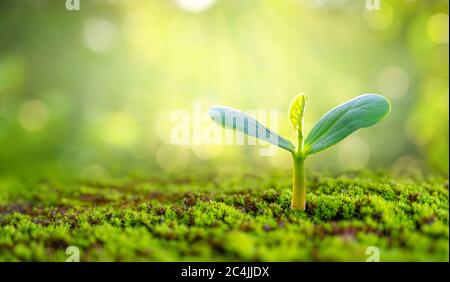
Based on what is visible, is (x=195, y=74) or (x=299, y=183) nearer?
(x=299, y=183)

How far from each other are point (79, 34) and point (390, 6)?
12.2ft

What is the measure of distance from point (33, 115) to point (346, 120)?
169 inches

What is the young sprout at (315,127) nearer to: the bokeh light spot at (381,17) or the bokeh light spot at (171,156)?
the bokeh light spot at (171,156)

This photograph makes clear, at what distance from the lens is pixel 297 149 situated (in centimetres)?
163

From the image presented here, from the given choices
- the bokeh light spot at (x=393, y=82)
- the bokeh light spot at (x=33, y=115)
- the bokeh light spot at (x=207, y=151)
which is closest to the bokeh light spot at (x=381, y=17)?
the bokeh light spot at (x=393, y=82)

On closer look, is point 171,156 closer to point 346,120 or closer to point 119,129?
point 119,129

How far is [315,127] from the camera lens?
1.64 m

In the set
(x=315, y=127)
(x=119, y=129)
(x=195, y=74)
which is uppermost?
(x=195, y=74)

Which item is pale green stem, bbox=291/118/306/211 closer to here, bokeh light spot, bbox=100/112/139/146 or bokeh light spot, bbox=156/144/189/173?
bokeh light spot, bbox=156/144/189/173

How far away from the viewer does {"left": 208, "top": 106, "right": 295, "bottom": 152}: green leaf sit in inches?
58.6

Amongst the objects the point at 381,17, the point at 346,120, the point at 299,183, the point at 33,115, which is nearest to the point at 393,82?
the point at 381,17

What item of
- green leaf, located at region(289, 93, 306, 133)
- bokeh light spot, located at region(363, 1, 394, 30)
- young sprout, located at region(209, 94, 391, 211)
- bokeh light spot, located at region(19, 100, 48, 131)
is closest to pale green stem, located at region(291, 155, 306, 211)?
young sprout, located at region(209, 94, 391, 211)
